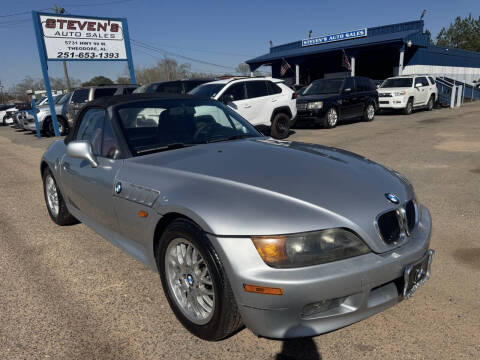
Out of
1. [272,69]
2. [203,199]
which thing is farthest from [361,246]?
[272,69]

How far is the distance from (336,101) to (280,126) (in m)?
3.32

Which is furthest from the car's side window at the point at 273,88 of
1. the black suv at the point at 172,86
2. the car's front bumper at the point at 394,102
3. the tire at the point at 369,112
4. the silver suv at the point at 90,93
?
the car's front bumper at the point at 394,102

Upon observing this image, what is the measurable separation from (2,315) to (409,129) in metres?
12.1

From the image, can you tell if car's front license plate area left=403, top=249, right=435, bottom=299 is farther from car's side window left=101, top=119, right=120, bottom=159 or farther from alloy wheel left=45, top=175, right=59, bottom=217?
alloy wheel left=45, top=175, right=59, bottom=217

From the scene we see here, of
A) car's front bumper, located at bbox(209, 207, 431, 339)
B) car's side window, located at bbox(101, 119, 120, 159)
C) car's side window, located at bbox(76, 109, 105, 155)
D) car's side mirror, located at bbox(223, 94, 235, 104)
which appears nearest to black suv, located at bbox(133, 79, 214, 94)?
car's side mirror, located at bbox(223, 94, 235, 104)

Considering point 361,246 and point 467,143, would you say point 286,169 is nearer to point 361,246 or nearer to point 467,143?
point 361,246

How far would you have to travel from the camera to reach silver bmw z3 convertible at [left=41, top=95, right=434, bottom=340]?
193 cm

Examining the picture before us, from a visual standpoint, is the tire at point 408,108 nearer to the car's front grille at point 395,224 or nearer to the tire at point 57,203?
the tire at point 57,203

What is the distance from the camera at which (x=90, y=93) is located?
14344 mm

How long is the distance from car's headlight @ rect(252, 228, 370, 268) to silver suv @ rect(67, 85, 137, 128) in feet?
44.5

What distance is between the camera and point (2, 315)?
9.11ft

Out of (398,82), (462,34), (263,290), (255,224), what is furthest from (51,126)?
(462,34)

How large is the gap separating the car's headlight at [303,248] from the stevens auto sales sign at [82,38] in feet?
48.7

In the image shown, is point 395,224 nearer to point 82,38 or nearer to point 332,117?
point 332,117
